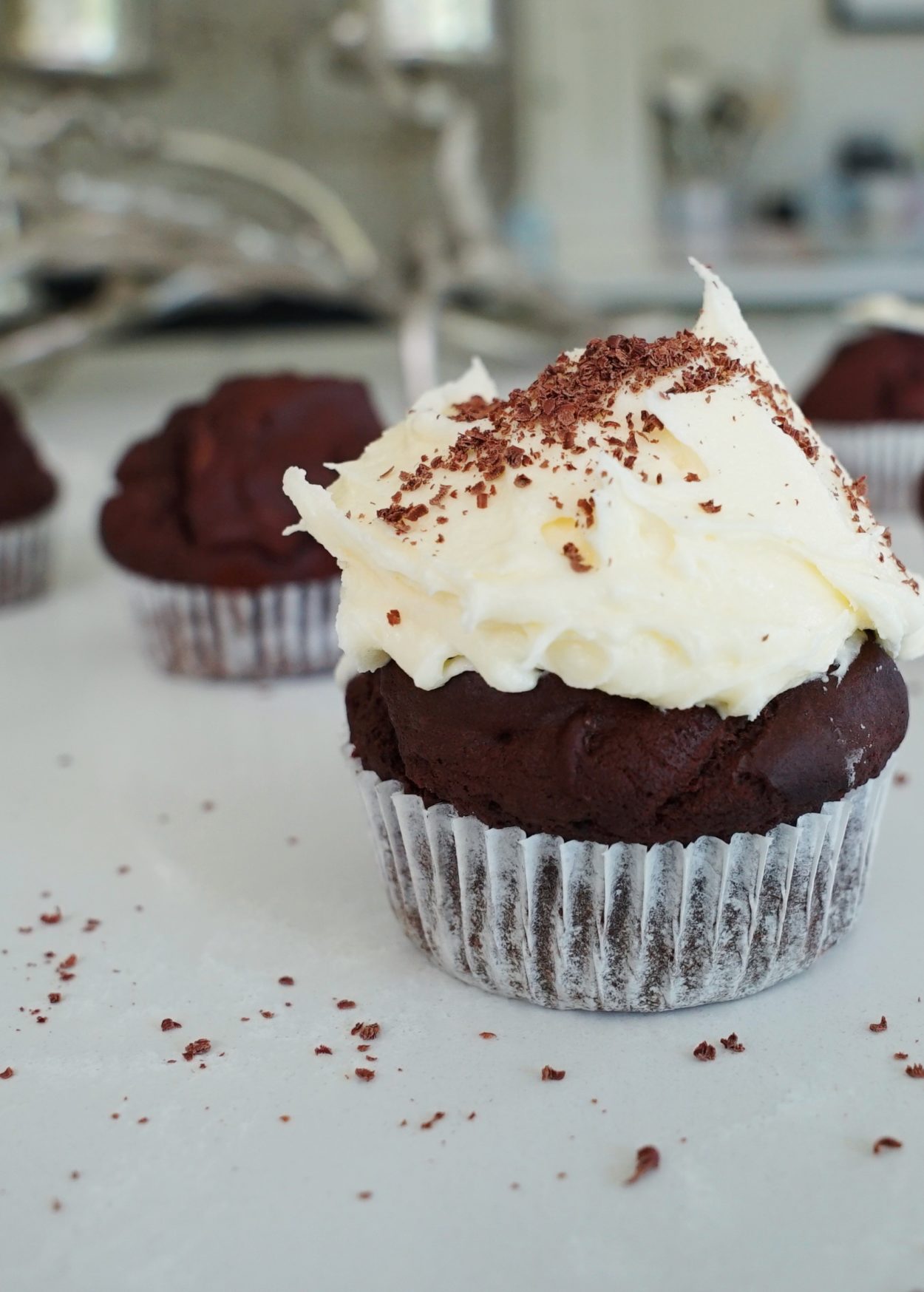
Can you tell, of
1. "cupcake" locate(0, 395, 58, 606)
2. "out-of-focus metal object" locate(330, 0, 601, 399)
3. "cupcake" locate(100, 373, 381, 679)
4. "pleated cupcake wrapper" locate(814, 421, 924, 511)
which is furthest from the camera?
"out-of-focus metal object" locate(330, 0, 601, 399)

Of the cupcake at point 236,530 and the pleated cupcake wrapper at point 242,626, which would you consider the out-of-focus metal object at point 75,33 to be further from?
the pleated cupcake wrapper at point 242,626

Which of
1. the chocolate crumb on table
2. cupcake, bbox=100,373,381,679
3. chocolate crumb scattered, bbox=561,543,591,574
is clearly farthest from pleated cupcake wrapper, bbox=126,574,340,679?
the chocolate crumb on table

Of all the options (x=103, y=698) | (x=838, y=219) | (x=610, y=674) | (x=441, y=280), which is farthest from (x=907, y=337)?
(x=838, y=219)

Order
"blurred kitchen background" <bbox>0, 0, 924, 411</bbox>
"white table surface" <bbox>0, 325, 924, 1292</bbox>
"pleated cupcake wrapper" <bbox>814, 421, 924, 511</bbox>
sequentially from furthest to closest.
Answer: "blurred kitchen background" <bbox>0, 0, 924, 411</bbox> < "pleated cupcake wrapper" <bbox>814, 421, 924, 511</bbox> < "white table surface" <bbox>0, 325, 924, 1292</bbox>

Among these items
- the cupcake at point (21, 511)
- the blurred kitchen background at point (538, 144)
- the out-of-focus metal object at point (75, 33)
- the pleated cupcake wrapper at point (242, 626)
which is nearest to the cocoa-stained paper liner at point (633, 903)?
the pleated cupcake wrapper at point (242, 626)

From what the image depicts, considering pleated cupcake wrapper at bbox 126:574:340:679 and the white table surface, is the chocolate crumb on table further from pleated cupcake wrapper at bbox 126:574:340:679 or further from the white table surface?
pleated cupcake wrapper at bbox 126:574:340:679

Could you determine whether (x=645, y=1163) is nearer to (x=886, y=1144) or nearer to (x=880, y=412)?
(x=886, y=1144)

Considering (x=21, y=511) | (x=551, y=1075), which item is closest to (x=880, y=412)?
(x=21, y=511)
